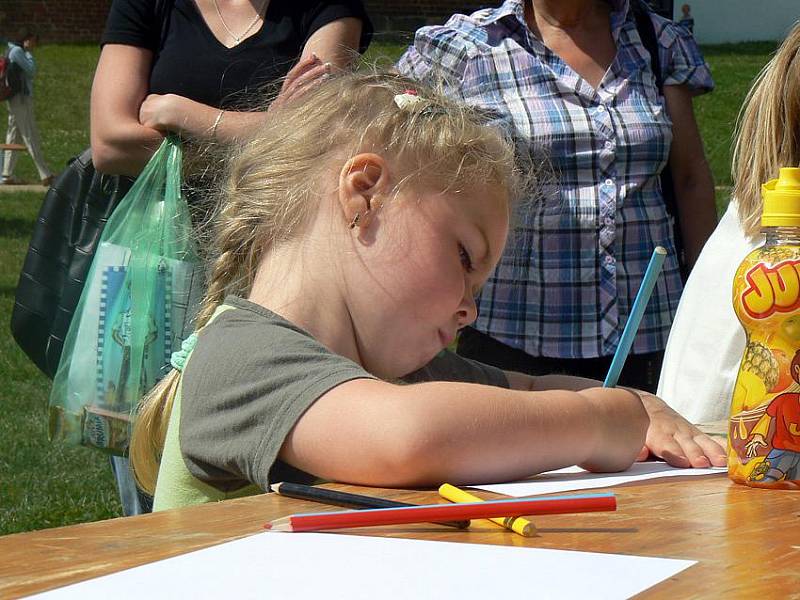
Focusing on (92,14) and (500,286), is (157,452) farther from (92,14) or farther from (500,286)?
(92,14)

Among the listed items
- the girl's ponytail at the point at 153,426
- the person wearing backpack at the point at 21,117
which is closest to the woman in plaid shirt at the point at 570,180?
the girl's ponytail at the point at 153,426

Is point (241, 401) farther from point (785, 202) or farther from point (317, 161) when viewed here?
point (785, 202)

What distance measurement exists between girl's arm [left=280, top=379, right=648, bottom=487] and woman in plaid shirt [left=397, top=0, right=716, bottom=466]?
134 cm

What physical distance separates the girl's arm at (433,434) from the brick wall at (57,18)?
1992cm

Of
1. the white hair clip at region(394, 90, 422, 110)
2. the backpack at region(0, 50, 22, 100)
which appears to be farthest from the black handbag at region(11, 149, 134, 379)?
the backpack at region(0, 50, 22, 100)

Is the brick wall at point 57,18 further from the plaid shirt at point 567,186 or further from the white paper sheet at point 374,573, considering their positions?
the white paper sheet at point 374,573

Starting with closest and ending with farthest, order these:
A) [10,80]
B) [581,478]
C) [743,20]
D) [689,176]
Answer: [581,478]
[689,176]
[10,80]
[743,20]

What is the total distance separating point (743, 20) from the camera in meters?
23.1

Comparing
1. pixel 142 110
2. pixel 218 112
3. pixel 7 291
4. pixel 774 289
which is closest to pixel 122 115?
pixel 142 110

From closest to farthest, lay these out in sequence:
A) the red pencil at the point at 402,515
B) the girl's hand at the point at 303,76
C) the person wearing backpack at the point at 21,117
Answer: the red pencil at the point at 402,515
the girl's hand at the point at 303,76
the person wearing backpack at the point at 21,117

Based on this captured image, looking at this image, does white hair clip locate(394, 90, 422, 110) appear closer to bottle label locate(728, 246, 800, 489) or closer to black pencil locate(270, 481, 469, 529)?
bottle label locate(728, 246, 800, 489)

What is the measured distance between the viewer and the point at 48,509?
171 inches

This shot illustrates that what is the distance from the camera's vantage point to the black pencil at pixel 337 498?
1134 millimetres

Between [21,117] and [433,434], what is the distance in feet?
45.3
